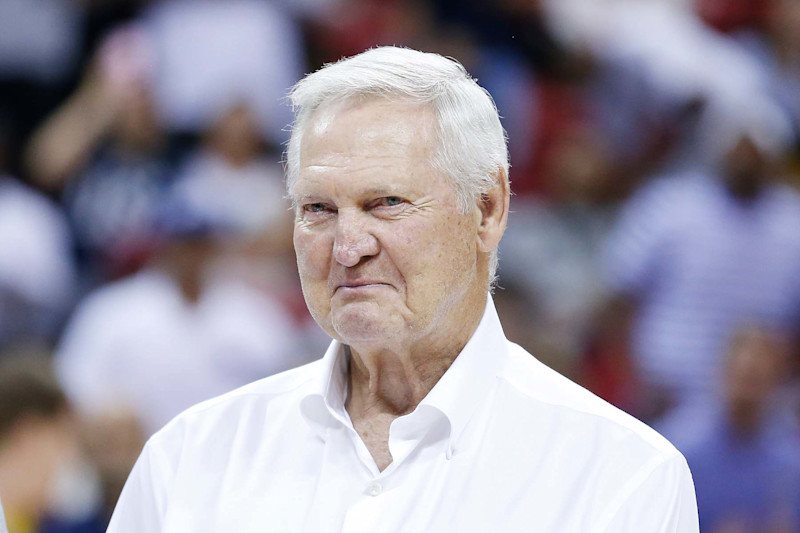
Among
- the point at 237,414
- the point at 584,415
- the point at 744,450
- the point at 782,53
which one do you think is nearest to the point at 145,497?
the point at 237,414

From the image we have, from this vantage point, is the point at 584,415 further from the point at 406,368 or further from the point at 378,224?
the point at 378,224

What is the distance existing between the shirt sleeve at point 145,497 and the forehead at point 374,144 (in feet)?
1.92

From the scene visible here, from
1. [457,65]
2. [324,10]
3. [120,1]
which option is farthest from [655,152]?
[457,65]

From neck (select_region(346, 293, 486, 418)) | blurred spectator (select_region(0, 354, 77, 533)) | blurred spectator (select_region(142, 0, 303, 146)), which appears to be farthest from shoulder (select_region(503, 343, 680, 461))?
blurred spectator (select_region(142, 0, 303, 146))

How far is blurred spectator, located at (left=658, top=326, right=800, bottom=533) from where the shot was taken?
4.52 m

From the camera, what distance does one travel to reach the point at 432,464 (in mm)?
2152

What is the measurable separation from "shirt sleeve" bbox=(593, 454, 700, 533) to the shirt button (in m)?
0.37

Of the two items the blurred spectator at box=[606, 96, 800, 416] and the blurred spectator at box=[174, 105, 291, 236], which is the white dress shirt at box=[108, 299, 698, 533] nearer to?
the blurred spectator at box=[606, 96, 800, 416]

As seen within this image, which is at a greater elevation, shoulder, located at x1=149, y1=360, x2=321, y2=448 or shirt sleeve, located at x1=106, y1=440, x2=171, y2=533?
shoulder, located at x1=149, y1=360, x2=321, y2=448

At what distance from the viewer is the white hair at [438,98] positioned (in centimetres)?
215

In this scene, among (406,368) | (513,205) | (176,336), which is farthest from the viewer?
(513,205)

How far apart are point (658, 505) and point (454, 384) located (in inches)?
15.7

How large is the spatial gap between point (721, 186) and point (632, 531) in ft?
12.5

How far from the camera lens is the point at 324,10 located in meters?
6.76
